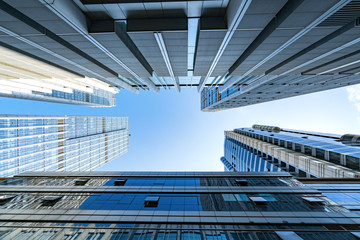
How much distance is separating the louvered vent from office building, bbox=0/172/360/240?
49.0 feet

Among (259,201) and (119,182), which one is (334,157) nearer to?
(259,201)

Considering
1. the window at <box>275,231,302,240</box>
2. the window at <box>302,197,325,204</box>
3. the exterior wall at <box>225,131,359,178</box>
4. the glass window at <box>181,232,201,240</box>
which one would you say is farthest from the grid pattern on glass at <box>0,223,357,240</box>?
the exterior wall at <box>225,131,359,178</box>

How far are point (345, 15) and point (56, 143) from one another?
125943 millimetres

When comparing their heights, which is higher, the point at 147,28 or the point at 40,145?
the point at 147,28

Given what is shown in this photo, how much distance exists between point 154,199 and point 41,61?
19.3 meters

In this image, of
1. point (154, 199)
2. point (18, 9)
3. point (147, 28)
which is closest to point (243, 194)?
point (154, 199)

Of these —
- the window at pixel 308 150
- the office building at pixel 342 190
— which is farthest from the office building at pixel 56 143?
A: the window at pixel 308 150

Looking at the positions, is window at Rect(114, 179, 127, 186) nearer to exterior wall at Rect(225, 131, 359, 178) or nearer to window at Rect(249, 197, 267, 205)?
window at Rect(249, 197, 267, 205)

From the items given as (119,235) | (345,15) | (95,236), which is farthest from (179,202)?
(345,15)

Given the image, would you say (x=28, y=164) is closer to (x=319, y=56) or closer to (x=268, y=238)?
(x=268, y=238)

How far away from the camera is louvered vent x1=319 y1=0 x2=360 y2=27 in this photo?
9.87m

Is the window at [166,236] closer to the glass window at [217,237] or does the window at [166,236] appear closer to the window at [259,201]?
the glass window at [217,237]

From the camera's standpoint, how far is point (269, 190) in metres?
16.5

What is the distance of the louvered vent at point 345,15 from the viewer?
9.87 metres
